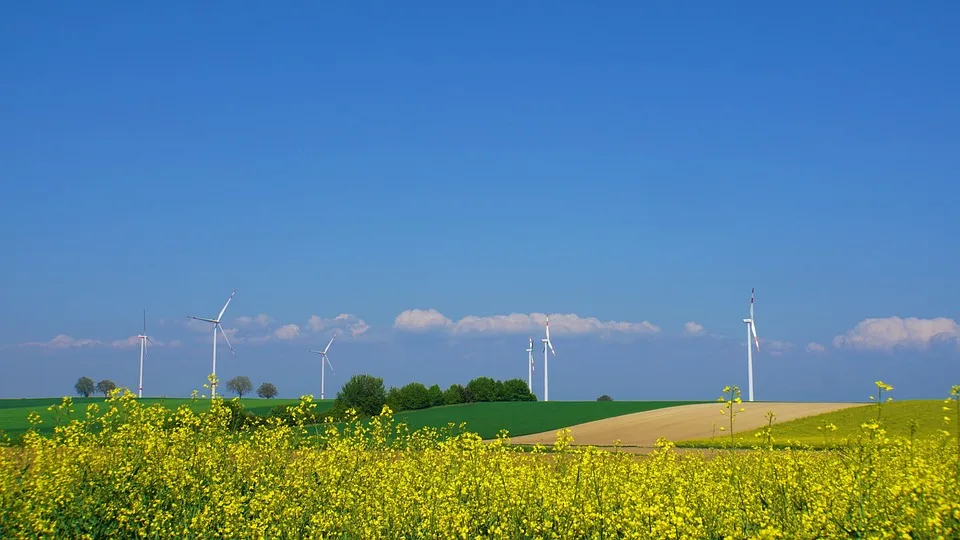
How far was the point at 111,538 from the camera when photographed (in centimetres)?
1114

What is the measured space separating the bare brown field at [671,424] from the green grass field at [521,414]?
2.10 meters

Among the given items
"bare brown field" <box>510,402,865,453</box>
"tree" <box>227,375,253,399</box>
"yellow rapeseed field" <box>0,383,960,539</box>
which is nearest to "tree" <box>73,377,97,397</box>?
"tree" <box>227,375,253,399</box>

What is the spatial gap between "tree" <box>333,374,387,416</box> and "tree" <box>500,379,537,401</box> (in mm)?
23949

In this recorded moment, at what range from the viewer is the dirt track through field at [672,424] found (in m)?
43.3

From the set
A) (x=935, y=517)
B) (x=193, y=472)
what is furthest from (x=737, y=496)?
(x=193, y=472)

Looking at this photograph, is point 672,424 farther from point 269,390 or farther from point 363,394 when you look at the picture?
point 269,390

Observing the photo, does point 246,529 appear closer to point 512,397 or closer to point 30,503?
point 30,503

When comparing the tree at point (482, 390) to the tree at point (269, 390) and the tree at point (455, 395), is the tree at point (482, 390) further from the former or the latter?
the tree at point (269, 390)

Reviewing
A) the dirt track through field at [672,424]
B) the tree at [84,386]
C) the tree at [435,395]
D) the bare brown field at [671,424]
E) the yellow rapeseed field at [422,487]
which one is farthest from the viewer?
the tree at [84,386]

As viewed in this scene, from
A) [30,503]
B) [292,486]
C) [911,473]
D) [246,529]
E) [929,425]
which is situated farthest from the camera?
[929,425]

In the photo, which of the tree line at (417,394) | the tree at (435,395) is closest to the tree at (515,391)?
the tree line at (417,394)

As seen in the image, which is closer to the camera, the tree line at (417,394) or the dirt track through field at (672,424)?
the dirt track through field at (672,424)

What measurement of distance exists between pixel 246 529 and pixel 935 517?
24.9 feet

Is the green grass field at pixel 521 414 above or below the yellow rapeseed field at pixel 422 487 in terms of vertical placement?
below
